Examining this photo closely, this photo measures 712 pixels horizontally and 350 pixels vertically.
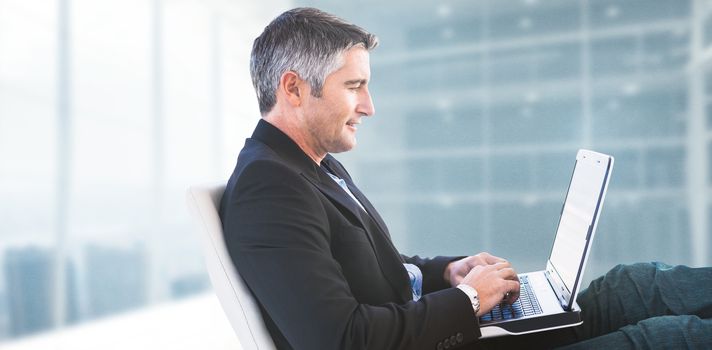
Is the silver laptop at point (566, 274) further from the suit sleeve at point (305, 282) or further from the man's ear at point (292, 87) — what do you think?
the man's ear at point (292, 87)

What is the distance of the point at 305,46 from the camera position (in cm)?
128

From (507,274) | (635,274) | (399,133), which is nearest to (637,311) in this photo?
(635,274)

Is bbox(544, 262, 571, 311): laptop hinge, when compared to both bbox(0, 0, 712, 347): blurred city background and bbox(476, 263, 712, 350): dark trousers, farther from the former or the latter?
bbox(0, 0, 712, 347): blurred city background

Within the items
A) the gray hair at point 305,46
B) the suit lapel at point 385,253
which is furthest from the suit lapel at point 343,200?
the gray hair at point 305,46

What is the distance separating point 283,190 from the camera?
1.05 metres

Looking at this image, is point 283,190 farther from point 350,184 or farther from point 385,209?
point 385,209

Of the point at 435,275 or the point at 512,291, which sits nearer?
the point at 512,291

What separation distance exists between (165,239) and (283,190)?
2.58 meters

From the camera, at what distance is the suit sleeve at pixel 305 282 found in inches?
37.9

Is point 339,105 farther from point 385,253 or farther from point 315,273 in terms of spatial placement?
point 315,273

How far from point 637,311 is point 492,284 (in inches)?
15.6

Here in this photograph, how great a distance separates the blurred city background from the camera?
2.68m

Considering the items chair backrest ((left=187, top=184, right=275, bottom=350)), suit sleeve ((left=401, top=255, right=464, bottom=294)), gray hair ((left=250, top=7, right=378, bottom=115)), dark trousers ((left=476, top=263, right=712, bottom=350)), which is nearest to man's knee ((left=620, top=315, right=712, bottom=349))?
dark trousers ((left=476, top=263, right=712, bottom=350))

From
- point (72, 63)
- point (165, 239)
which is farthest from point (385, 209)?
point (72, 63)
